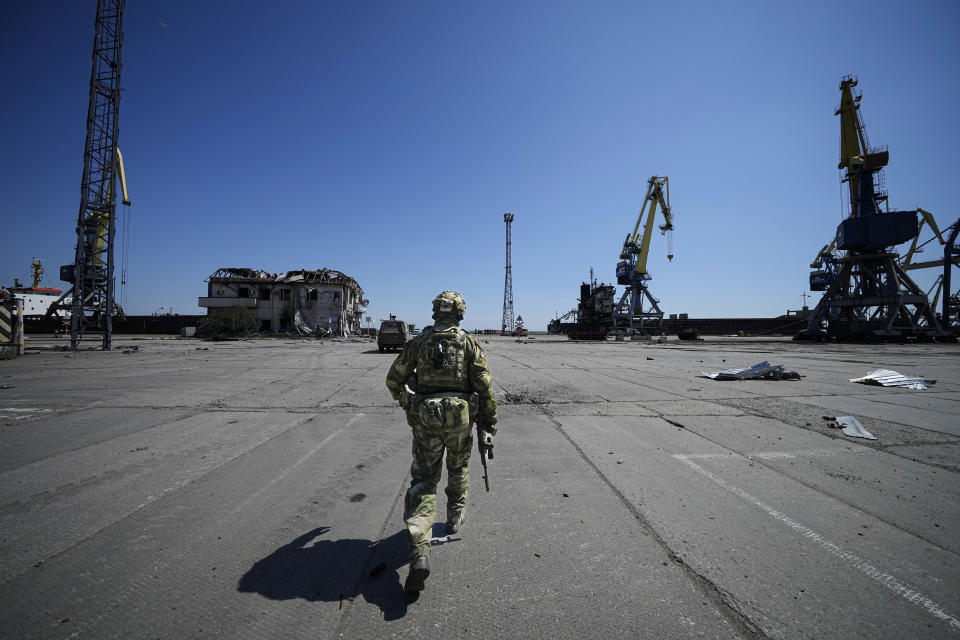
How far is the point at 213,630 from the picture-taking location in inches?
70.5

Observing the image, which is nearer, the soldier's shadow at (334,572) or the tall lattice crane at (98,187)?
the soldier's shadow at (334,572)

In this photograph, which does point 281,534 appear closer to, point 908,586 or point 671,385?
point 908,586

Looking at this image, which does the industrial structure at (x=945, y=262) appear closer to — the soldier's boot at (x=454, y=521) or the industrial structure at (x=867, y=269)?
the industrial structure at (x=867, y=269)

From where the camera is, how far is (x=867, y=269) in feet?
116

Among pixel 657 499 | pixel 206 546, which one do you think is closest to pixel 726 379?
pixel 657 499

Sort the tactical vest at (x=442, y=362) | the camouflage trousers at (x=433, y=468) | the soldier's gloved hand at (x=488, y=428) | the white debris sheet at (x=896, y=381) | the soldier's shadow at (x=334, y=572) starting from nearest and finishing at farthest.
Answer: the soldier's shadow at (x=334, y=572), the camouflage trousers at (x=433, y=468), the tactical vest at (x=442, y=362), the soldier's gloved hand at (x=488, y=428), the white debris sheet at (x=896, y=381)

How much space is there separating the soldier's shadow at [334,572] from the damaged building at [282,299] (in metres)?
44.7

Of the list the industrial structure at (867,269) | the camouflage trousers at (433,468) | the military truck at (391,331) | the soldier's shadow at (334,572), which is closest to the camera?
the soldier's shadow at (334,572)

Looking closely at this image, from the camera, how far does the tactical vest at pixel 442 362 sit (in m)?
2.64

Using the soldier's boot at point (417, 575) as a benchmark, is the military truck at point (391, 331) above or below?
above

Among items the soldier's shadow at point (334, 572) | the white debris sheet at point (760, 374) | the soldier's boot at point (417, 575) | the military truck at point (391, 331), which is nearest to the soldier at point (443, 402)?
the soldier's boot at point (417, 575)

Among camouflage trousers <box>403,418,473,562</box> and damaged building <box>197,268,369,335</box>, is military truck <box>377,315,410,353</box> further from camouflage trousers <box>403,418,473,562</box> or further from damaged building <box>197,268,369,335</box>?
damaged building <box>197,268,369,335</box>

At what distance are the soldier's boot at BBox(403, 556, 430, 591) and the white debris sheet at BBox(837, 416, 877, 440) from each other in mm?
6445

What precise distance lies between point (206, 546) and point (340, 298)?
4644 centimetres
